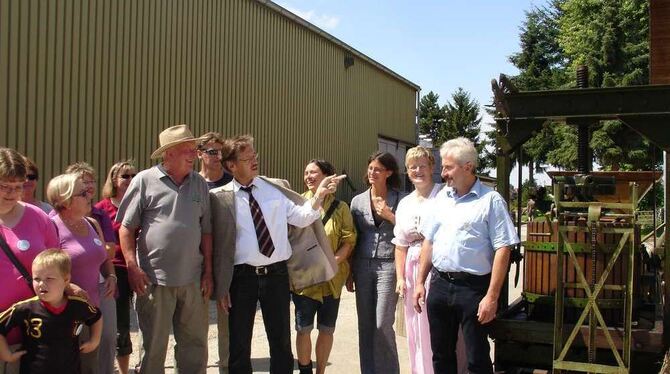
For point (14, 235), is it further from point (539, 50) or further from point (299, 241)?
point (539, 50)

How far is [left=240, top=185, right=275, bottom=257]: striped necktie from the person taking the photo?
4.75 m

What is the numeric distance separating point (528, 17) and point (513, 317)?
168 ft

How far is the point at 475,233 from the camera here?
4219mm

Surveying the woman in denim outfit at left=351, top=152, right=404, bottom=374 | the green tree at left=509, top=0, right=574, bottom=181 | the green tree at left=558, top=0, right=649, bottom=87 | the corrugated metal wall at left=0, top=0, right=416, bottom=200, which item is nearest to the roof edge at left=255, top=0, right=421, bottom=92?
the corrugated metal wall at left=0, top=0, right=416, bottom=200

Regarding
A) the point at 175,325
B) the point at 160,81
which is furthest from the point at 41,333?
the point at 160,81

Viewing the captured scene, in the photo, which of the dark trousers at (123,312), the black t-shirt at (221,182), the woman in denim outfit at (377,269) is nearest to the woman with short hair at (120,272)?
the dark trousers at (123,312)

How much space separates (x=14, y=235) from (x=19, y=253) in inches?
4.2

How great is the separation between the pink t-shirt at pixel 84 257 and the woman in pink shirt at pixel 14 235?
0.34 m

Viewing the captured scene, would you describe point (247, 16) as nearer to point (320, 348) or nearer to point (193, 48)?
point (193, 48)

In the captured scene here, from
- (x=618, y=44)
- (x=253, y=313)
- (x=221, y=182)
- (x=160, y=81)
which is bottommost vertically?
(x=253, y=313)

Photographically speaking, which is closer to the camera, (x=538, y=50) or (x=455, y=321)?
(x=455, y=321)

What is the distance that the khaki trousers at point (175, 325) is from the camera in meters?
4.63

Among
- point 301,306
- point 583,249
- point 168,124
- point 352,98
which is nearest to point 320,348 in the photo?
point 301,306

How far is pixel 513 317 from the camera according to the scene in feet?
16.9
